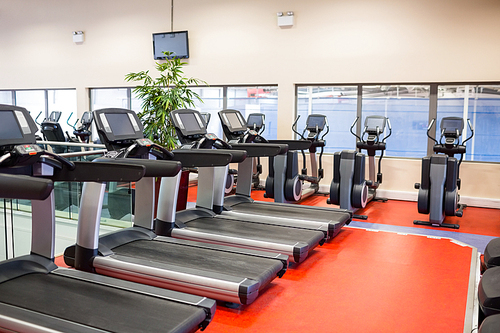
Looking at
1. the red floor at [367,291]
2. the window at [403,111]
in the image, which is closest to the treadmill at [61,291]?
the red floor at [367,291]

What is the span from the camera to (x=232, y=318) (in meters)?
2.89

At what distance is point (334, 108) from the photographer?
803 centimetres

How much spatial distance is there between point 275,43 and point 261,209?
4.01 m

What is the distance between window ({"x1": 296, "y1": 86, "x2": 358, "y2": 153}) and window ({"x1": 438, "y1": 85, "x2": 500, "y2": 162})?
1.49m

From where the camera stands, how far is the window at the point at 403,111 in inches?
290

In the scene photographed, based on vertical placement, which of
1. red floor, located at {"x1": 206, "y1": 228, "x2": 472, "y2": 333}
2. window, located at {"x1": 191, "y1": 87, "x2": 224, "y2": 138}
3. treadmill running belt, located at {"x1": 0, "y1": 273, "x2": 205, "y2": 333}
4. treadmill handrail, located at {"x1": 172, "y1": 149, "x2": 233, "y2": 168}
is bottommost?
red floor, located at {"x1": 206, "y1": 228, "x2": 472, "y2": 333}

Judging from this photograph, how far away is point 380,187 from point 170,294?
18.4ft

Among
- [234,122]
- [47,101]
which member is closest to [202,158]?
[234,122]

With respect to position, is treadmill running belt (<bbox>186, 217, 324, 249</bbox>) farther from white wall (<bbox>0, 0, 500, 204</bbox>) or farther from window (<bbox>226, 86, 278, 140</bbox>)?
window (<bbox>226, 86, 278, 140</bbox>)

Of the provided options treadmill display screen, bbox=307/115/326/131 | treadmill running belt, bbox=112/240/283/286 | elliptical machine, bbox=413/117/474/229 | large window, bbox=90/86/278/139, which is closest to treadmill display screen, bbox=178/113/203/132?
treadmill running belt, bbox=112/240/283/286

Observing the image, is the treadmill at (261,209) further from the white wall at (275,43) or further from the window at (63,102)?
the window at (63,102)

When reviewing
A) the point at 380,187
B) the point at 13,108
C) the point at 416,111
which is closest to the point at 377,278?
the point at 13,108

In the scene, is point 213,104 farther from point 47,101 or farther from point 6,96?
point 6,96

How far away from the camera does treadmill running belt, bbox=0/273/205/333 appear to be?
225 cm
